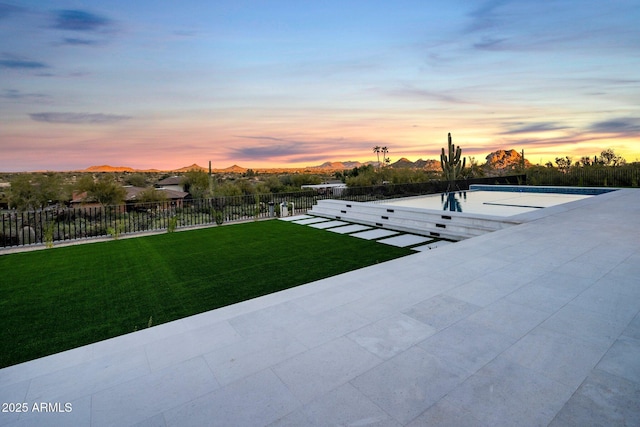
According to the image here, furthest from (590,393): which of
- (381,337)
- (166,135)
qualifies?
(166,135)

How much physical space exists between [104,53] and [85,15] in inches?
47.9

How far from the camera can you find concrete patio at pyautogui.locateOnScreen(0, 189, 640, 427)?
169 cm

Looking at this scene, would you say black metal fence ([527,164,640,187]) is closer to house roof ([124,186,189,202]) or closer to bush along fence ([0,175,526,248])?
bush along fence ([0,175,526,248])

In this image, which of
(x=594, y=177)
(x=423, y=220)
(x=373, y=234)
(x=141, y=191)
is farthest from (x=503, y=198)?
(x=141, y=191)

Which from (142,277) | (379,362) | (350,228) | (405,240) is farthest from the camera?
(350,228)

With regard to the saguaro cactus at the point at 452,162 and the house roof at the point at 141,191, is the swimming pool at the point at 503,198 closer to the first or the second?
the saguaro cactus at the point at 452,162

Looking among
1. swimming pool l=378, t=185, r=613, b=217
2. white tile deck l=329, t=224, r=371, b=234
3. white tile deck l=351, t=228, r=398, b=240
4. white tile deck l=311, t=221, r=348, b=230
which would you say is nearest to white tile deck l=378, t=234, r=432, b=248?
white tile deck l=351, t=228, r=398, b=240

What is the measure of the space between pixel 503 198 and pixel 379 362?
12913mm

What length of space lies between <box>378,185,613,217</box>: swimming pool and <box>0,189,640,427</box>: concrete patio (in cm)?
718

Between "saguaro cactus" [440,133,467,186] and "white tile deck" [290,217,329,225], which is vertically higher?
"saguaro cactus" [440,133,467,186]

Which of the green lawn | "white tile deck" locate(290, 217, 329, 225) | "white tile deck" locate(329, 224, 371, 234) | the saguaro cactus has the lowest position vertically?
the green lawn

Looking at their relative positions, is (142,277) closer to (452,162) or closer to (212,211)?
(212,211)

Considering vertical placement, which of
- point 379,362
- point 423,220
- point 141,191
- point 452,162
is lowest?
point 379,362

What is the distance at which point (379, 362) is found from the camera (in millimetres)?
2107
